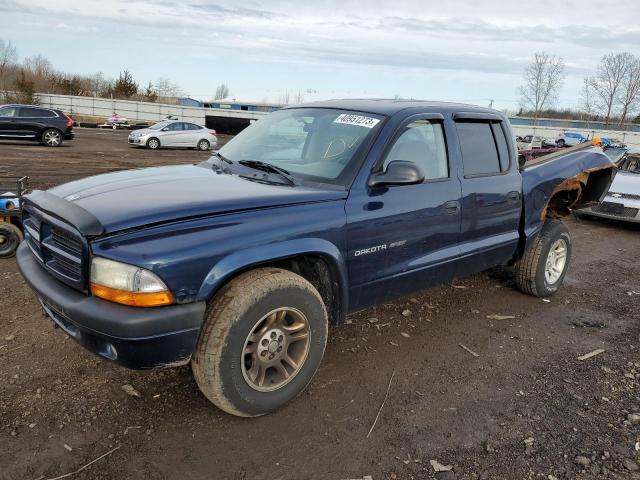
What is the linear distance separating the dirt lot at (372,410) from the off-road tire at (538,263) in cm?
51

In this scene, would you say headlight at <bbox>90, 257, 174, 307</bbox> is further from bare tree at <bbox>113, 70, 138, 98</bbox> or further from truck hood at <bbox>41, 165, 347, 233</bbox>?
bare tree at <bbox>113, 70, 138, 98</bbox>

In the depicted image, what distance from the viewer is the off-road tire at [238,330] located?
2684 mm

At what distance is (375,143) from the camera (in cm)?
342

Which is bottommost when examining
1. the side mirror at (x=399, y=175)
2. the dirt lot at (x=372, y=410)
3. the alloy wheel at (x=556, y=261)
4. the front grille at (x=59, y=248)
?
the dirt lot at (x=372, y=410)

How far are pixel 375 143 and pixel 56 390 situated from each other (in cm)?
259

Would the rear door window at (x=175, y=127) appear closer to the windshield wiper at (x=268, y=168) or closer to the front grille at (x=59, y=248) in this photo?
the windshield wiper at (x=268, y=168)

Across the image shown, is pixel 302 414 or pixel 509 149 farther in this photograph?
pixel 509 149

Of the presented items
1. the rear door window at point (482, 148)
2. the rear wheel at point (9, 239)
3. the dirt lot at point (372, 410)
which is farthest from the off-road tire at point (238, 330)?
the rear wheel at point (9, 239)

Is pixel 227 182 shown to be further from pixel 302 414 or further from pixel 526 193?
pixel 526 193

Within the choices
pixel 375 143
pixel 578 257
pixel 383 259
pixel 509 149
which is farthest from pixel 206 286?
pixel 578 257

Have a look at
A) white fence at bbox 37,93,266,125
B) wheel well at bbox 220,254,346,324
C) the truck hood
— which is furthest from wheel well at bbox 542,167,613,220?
white fence at bbox 37,93,266,125

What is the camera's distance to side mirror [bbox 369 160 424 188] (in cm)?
322

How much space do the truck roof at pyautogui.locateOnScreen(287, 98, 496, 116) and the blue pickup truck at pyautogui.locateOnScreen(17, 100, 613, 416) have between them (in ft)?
0.08

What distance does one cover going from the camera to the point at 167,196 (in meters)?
2.89
